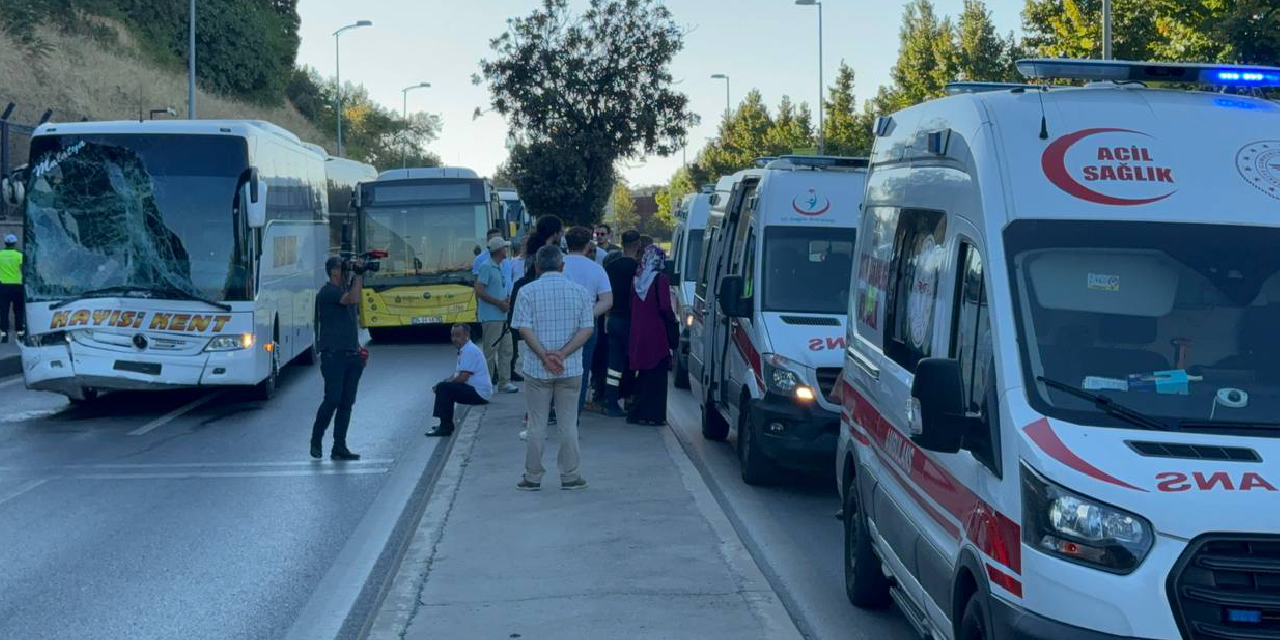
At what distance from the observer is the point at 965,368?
5.73 meters

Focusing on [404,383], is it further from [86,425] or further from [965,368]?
[965,368]

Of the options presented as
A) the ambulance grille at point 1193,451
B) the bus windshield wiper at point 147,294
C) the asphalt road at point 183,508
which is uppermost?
the bus windshield wiper at point 147,294

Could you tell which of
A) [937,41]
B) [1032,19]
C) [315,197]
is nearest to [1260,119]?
[315,197]

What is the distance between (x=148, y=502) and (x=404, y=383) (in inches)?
345

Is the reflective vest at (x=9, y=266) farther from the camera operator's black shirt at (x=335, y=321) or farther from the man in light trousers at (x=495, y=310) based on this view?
the camera operator's black shirt at (x=335, y=321)

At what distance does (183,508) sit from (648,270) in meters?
5.18

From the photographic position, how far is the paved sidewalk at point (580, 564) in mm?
7066

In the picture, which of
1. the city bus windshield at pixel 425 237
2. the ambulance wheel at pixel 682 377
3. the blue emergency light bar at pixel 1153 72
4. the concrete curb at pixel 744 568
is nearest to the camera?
the blue emergency light bar at pixel 1153 72

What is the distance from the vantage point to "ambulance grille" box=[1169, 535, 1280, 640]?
4.50m

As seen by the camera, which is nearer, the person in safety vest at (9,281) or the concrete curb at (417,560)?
the concrete curb at (417,560)

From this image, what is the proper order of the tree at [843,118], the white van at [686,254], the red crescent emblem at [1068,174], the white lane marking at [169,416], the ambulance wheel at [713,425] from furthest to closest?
1. the tree at [843,118]
2. the white van at [686,254]
3. the white lane marking at [169,416]
4. the ambulance wheel at [713,425]
5. the red crescent emblem at [1068,174]

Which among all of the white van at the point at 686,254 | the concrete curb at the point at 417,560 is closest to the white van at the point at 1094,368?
the concrete curb at the point at 417,560

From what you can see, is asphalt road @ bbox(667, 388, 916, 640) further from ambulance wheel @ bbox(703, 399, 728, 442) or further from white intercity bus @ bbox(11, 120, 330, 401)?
white intercity bus @ bbox(11, 120, 330, 401)

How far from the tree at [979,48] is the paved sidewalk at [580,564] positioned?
33.9 m
